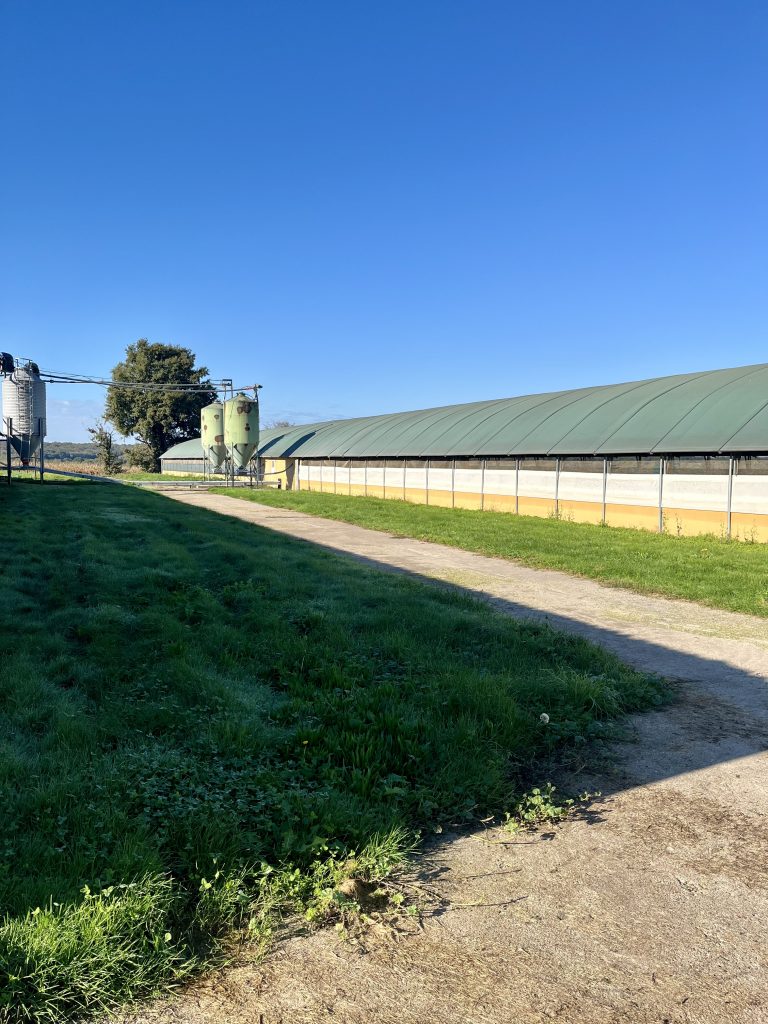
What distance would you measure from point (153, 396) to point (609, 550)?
64811 millimetres

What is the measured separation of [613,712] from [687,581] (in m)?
7.14

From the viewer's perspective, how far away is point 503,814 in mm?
4055

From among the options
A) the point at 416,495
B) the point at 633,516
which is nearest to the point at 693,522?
the point at 633,516

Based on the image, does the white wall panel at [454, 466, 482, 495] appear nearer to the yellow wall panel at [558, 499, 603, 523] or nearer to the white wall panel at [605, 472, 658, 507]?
the yellow wall panel at [558, 499, 603, 523]

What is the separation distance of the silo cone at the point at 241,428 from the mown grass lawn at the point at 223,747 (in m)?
40.5

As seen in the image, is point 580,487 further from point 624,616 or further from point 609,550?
point 624,616

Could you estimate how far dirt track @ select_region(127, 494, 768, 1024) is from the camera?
2.58 metres

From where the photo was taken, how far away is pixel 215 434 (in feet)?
169

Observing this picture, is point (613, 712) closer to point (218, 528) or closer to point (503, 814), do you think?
point (503, 814)

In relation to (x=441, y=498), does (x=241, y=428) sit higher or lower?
higher

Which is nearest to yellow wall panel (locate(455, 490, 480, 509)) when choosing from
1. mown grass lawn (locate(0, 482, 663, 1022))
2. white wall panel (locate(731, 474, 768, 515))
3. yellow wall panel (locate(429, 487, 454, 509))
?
yellow wall panel (locate(429, 487, 454, 509))

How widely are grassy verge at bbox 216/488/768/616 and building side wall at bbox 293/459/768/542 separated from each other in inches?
29.4

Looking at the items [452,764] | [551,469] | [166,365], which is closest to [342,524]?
[551,469]

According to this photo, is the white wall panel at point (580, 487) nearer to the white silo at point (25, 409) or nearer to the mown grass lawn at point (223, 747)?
the mown grass lawn at point (223, 747)
